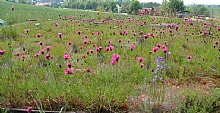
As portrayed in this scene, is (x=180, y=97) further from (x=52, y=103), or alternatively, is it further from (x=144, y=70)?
(x=52, y=103)

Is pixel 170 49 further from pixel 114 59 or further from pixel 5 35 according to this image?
pixel 5 35

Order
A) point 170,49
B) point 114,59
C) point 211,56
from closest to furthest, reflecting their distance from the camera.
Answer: point 114,59, point 211,56, point 170,49

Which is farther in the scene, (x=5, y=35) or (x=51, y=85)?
(x=5, y=35)

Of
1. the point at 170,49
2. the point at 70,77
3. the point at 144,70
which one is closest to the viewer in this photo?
the point at 70,77

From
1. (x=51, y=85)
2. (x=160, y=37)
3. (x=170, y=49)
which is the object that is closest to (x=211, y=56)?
(x=170, y=49)

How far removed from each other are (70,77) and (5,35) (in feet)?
11.9

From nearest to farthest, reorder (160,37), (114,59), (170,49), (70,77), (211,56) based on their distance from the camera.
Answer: (114,59), (70,77), (211,56), (170,49), (160,37)

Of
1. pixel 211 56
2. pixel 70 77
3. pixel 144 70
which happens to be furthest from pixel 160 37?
pixel 70 77

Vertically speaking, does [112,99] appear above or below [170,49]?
below

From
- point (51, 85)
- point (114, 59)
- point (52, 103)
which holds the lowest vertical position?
point (52, 103)

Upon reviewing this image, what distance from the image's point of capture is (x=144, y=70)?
2.83 metres

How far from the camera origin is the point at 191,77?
2.75 metres

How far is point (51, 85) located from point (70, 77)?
1.43 feet

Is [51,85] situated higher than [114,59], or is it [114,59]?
[114,59]
